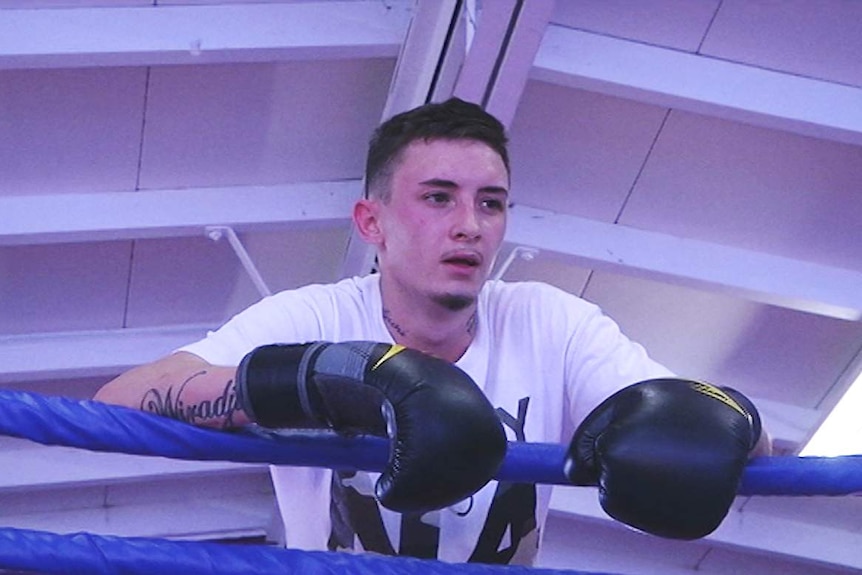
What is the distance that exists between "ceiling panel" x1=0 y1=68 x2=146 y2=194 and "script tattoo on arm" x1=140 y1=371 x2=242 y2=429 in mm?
2298

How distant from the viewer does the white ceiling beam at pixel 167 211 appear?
3988 mm

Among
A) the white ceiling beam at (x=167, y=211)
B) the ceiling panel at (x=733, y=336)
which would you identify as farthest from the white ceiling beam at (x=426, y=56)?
the ceiling panel at (x=733, y=336)

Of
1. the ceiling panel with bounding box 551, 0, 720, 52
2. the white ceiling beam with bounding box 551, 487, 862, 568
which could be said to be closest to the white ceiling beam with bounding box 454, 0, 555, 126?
the ceiling panel with bounding box 551, 0, 720, 52

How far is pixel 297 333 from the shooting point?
71.4 inches

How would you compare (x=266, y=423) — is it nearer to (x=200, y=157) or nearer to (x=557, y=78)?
(x=557, y=78)

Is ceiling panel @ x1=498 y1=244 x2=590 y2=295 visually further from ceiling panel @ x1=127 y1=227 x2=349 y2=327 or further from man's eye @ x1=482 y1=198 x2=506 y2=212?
man's eye @ x1=482 y1=198 x2=506 y2=212

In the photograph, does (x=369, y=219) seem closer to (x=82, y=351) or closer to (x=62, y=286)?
(x=62, y=286)

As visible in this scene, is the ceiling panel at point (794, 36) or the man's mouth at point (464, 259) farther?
the ceiling panel at point (794, 36)

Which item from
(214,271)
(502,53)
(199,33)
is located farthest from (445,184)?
(214,271)

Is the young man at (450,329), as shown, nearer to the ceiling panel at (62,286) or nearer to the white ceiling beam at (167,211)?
the white ceiling beam at (167,211)

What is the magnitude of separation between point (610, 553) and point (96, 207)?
2.92 m

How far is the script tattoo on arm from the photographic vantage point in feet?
4.75

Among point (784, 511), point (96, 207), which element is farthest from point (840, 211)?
point (96, 207)

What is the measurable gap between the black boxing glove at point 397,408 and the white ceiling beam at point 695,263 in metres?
2.74
